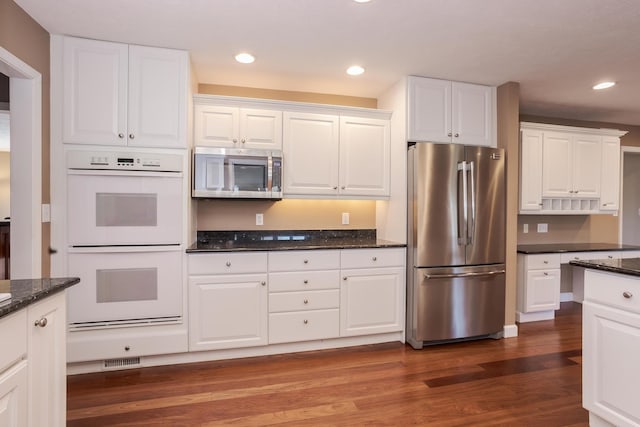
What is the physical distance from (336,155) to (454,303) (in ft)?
5.67

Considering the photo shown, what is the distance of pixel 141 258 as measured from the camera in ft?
8.32

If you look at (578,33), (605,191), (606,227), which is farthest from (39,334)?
(606,227)

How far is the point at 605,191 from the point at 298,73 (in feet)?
12.9

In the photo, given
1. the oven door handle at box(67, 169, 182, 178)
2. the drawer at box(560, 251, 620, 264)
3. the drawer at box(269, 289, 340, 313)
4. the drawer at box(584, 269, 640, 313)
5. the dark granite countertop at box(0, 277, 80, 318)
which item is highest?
the oven door handle at box(67, 169, 182, 178)

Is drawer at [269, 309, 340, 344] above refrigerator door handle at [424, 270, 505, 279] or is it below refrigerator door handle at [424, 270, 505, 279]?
below

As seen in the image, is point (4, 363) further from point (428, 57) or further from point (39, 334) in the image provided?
point (428, 57)

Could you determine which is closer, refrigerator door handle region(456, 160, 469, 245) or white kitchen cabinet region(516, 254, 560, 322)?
refrigerator door handle region(456, 160, 469, 245)

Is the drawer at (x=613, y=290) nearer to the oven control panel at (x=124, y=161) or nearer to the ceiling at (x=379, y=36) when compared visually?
the ceiling at (x=379, y=36)

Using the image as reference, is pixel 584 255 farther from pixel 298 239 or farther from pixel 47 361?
pixel 47 361

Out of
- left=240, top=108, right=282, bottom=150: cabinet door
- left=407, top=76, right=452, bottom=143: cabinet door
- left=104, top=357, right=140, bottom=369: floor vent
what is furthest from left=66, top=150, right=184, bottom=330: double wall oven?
left=407, top=76, right=452, bottom=143: cabinet door

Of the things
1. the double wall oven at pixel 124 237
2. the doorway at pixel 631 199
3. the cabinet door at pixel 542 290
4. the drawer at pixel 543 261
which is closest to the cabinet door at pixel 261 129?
the double wall oven at pixel 124 237

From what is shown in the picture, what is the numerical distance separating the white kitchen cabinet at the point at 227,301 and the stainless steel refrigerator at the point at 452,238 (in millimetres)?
1355

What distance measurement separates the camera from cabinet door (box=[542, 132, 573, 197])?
12.6 ft

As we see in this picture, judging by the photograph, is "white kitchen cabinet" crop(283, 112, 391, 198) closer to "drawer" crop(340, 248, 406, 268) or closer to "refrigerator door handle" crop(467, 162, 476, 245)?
"drawer" crop(340, 248, 406, 268)
